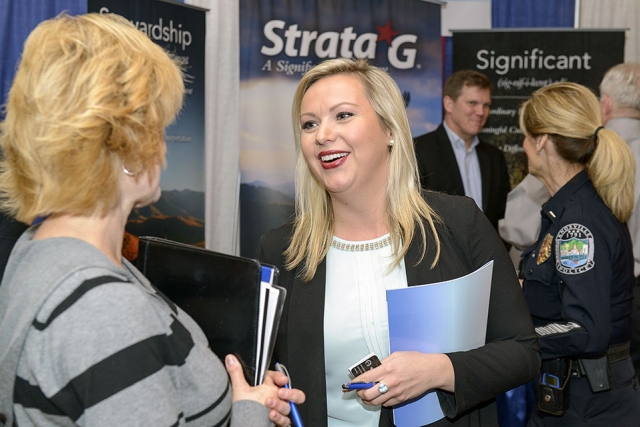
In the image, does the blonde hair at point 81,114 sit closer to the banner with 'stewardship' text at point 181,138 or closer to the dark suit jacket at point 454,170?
the banner with 'stewardship' text at point 181,138

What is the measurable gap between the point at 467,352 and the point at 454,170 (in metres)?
3.71

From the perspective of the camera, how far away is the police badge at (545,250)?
2650mm

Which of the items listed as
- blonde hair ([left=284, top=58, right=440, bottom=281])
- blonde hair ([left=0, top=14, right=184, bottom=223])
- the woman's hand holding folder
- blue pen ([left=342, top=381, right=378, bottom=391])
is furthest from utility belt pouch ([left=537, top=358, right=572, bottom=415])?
blonde hair ([left=0, top=14, right=184, bottom=223])

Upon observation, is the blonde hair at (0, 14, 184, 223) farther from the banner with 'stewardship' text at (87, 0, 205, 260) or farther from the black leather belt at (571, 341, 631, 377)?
the banner with 'stewardship' text at (87, 0, 205, 260)

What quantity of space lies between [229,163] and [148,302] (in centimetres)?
450

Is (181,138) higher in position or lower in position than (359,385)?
higher

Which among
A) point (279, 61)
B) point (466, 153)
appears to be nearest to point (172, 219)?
point (279, 61)

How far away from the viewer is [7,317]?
1.07m

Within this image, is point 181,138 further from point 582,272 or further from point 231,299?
point 231,299

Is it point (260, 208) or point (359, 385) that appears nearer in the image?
point (359, 385)

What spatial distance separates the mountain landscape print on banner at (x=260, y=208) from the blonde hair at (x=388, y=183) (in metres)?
3.13

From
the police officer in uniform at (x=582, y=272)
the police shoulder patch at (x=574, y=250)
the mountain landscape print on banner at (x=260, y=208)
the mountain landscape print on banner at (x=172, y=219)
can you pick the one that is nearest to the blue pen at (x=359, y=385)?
the police officer in uniform at (x=582, y=272)

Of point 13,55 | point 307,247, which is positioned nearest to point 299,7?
point 13,55

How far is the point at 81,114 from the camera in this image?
1.07 meters
